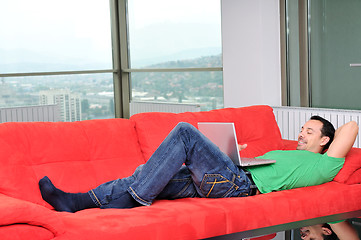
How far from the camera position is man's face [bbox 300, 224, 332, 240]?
6.94ft

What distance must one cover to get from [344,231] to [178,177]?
3.16 ft

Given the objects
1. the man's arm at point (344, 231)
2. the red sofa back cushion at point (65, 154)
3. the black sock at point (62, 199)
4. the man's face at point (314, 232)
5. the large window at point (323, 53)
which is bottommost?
the man's arm at point (344, 231)

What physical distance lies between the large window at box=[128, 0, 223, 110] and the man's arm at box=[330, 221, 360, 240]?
147 inches

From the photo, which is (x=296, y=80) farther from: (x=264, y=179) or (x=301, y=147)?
(x=264, y=179)

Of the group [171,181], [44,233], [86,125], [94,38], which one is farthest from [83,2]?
[44,233]

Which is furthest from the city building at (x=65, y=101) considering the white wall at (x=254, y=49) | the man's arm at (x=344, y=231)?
the man's arm at (x=344, y=231)

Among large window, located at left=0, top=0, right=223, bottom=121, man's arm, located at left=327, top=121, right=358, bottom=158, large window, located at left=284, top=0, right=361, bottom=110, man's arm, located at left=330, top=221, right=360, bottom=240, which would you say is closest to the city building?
large window, located at left=0, top=0, right=223, bottom=121

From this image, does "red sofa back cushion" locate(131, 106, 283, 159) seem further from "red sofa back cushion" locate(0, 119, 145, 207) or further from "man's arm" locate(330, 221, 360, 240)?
"man's arm" locate(330, 221, 360, 240)

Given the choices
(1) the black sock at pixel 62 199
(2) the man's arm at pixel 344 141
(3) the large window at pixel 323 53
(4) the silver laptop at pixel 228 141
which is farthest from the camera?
(3) the large window at pixel 323 53

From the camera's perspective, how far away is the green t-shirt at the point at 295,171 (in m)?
2.90

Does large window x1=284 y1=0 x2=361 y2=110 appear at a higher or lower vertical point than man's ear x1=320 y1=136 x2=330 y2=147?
higher

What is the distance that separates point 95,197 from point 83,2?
5354 mm

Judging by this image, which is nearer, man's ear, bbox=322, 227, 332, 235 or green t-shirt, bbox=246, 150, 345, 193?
man's ear, bbox=322, 227, 332, 235

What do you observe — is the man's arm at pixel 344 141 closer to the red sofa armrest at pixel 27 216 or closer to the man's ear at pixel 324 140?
the man's ear at pixel 324 140
